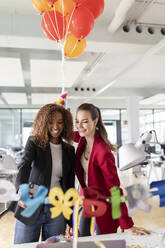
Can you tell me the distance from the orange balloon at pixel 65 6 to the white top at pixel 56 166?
98 centimetres

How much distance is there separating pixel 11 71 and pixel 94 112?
3738 mm

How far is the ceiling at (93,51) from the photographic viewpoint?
2.72 meters

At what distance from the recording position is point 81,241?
99 centimetres

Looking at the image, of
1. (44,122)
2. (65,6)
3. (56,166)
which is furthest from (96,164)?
(65,6)

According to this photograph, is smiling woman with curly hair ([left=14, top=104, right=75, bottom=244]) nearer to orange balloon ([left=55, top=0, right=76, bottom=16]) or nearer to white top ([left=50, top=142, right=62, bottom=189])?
white top ([left=50, top=142, right=62, bottom=189])

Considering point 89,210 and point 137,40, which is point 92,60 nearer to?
point 137,40

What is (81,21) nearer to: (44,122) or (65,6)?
(65,6)

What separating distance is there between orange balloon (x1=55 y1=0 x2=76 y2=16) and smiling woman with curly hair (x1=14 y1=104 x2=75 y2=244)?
2.54 feet

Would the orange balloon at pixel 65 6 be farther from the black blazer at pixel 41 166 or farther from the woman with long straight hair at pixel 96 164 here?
the black blazer at pixel 41 166

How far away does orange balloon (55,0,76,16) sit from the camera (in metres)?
1.55

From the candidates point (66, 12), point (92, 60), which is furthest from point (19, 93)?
point (66, 12)

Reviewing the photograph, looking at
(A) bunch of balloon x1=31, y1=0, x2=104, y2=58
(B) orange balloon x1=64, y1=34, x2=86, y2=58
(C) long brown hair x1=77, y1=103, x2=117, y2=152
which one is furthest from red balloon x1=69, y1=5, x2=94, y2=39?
(C) long brown hair x1=77, y1=103, x2=117, y2=152

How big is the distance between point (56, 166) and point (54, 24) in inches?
41.4

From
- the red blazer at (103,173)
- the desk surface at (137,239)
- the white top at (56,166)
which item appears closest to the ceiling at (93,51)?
the white top at (56,166)
